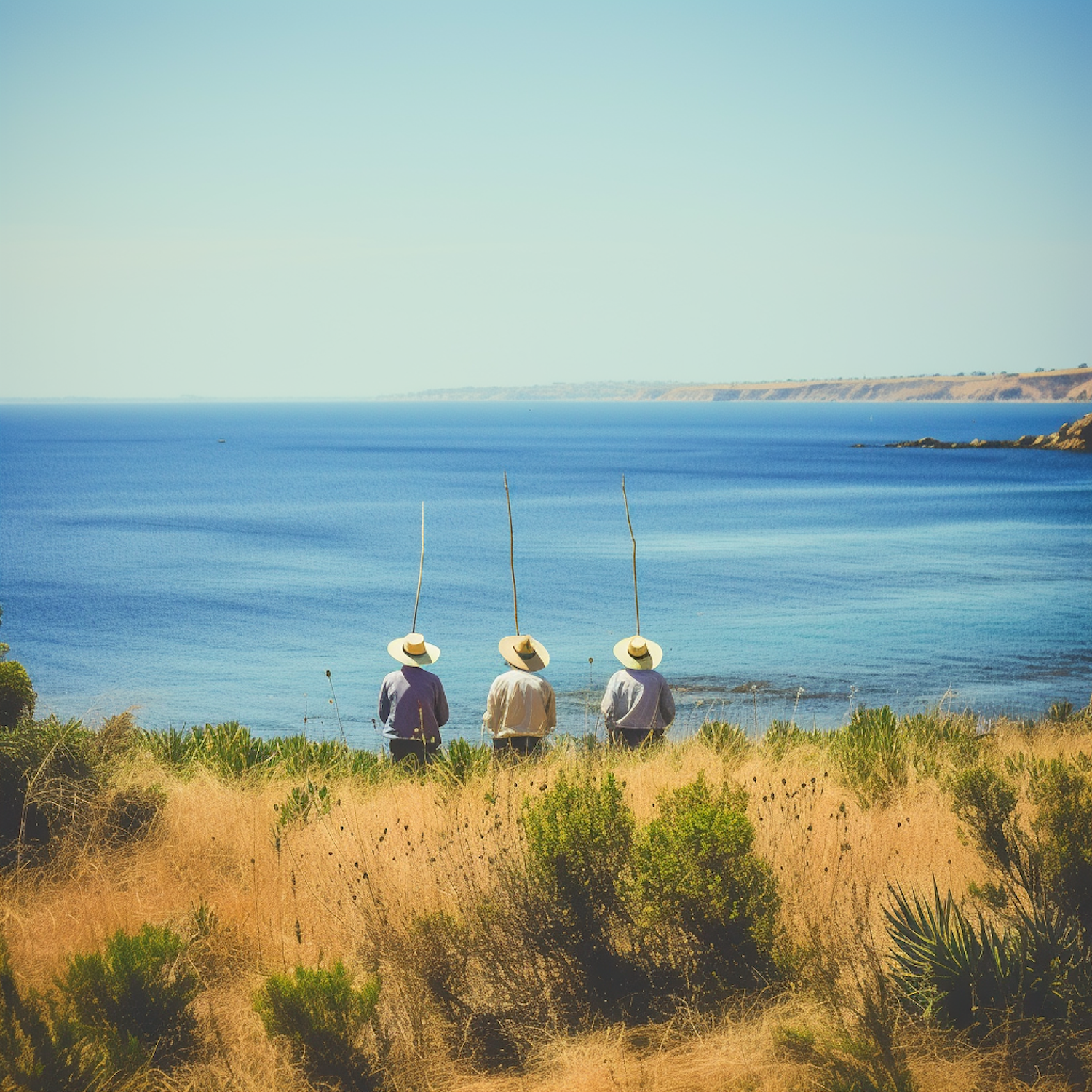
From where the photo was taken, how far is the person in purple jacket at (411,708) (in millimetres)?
8875

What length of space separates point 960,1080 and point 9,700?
6.38 m

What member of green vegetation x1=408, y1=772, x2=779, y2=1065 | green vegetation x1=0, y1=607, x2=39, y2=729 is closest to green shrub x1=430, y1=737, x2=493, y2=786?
green vegetation x1=408, y1=772, x2=779, y2=1065

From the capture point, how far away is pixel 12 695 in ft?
23.0

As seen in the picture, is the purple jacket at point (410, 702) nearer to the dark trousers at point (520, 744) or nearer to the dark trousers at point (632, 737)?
the dark trousers at point (520, 744)

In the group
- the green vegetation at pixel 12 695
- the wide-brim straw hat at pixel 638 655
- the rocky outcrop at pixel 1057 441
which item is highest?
the rocky outcrop at pixel 1057 441

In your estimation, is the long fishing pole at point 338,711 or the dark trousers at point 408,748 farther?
the dark trousers at point 408,748

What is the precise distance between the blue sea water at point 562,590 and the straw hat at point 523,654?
406 cm

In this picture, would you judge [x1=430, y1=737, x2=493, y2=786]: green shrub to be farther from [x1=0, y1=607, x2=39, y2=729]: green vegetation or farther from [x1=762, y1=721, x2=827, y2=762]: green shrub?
[x1=0, y1=607, x2=39, y2=729]: green vegetation

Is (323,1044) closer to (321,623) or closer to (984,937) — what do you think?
(984,937)

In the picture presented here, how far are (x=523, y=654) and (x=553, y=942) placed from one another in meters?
4.87

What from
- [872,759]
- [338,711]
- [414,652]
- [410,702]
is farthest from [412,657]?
[338,711]

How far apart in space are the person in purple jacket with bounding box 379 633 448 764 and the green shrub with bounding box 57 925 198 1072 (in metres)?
4.33

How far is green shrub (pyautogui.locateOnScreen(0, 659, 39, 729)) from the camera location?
22.9 ft

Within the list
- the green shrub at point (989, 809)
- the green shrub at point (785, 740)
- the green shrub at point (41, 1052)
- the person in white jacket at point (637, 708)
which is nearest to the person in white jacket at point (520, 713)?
the person in white jacket at point (637, 708)
